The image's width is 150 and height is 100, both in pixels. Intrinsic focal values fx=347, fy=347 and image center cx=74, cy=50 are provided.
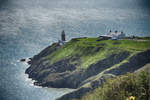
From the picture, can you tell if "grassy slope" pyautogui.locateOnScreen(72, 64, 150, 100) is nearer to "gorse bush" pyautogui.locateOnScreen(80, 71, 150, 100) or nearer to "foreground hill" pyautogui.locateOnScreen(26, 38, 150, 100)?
"gorse bush" pyautogui.locateOnScreen(80, 71, 150, 100)

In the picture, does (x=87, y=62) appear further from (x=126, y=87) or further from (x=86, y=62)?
(x=126, y=87)

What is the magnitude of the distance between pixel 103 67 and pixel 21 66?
44.0m

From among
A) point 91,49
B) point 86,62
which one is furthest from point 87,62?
point 91,49

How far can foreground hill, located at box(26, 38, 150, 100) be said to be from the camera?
4845 inches

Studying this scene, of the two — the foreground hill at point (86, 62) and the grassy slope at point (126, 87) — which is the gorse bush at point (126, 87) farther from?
the foreground hill at point (86, 62)

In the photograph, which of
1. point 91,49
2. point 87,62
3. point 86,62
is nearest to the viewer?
point 87,62

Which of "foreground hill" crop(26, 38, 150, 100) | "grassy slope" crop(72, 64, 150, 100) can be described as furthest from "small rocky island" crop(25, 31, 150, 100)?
"grassy slope" crop(72, 64, 150, 100)

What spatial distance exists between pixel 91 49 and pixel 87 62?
12573mm

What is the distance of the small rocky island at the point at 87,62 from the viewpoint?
12318cm

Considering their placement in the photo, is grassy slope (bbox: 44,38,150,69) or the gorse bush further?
grassy slope (bbox: 44,38,150,69)

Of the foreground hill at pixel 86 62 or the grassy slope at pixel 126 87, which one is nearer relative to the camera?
the grassy slope at pixel 126 87

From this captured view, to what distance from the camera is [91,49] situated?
14962 centimetres

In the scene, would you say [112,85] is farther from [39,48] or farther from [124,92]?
[39,48]

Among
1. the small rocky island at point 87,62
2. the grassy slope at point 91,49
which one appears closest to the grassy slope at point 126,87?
the small rocky island at point 87,62
